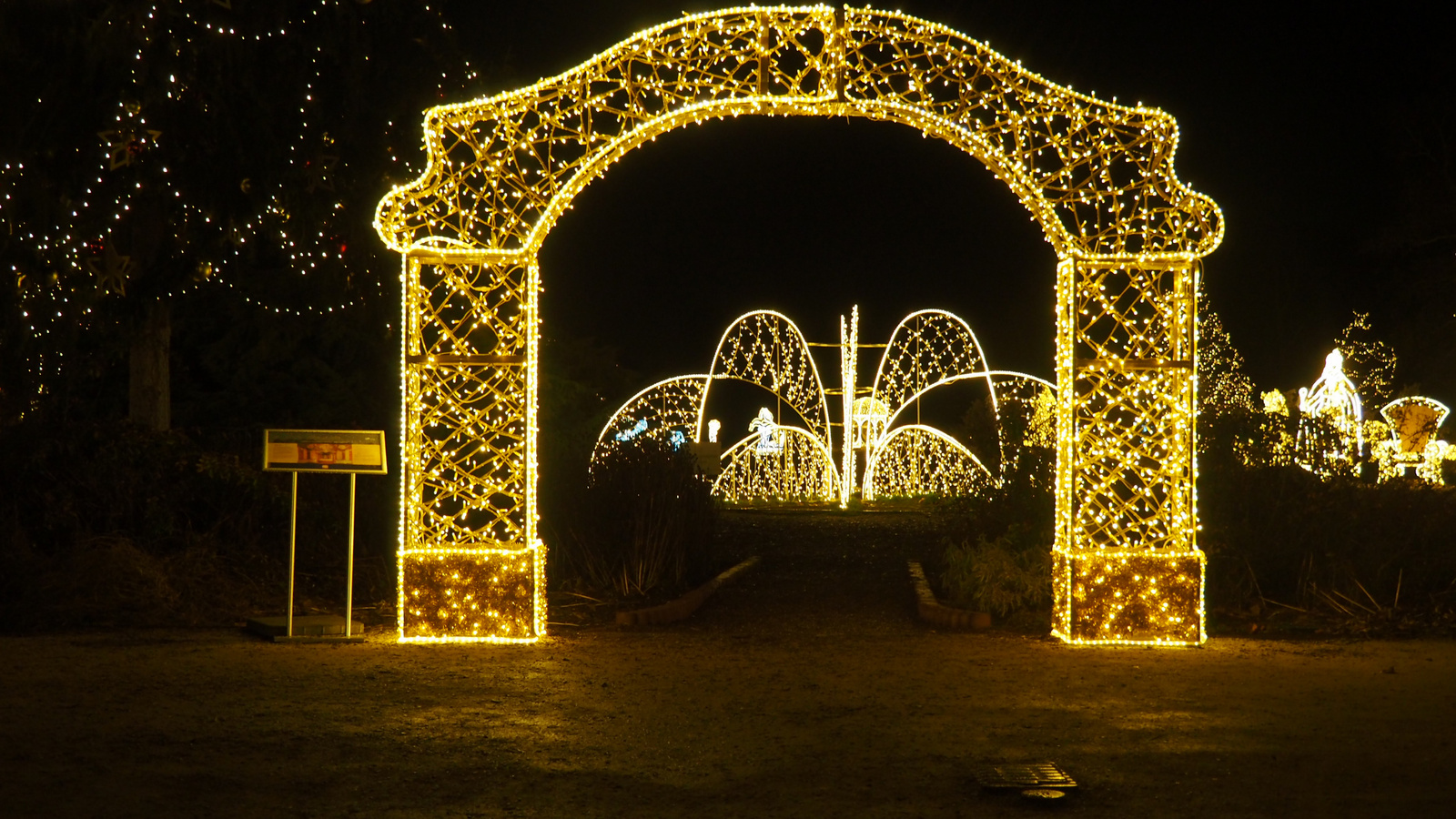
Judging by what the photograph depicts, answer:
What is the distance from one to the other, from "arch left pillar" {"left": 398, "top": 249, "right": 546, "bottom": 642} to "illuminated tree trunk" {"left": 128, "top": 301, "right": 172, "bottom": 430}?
5.13 metres

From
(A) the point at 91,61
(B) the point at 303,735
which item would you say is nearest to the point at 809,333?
(A) the point at 91,61

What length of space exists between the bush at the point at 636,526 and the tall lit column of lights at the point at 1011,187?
2558 mm

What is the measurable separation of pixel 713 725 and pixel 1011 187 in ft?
15.9

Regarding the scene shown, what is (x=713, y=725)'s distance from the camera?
6906 millimetres

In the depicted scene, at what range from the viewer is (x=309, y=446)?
984 cm

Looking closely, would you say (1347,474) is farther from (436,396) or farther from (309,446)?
(309,446)

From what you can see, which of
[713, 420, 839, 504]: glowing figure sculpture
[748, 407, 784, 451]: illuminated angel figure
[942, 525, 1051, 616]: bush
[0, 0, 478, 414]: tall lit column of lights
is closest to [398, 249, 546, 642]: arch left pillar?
[0, 0, 478, 414]: tall lit column of lights

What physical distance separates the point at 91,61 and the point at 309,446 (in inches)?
150

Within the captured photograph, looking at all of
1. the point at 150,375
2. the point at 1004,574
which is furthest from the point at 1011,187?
the point at 150,375

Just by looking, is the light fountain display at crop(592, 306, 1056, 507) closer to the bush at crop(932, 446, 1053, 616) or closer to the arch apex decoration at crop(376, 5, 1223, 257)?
the bush at crop(932, 446, 1053, 616)

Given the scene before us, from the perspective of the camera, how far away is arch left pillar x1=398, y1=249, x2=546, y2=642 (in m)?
9.63

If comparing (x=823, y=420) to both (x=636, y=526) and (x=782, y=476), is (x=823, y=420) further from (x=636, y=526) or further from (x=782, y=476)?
(x=636, y=526)

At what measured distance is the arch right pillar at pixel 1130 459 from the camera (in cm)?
954

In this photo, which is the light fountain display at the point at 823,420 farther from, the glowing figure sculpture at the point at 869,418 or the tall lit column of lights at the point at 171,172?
the tall lit column of lights at the point at 171,172
